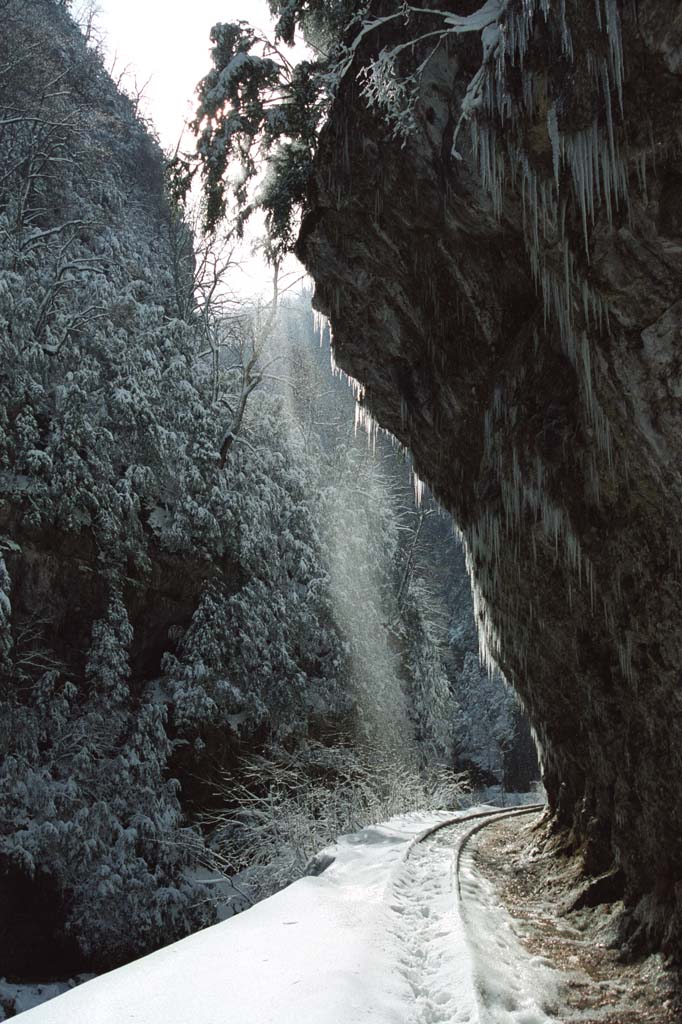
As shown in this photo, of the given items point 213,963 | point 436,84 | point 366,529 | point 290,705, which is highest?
point 436,84

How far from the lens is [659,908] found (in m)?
6.43

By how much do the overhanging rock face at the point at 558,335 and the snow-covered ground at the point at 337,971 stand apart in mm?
1521

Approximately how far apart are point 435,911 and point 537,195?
22.7ft

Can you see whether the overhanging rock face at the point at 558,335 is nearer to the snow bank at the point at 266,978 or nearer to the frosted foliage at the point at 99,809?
the snow bank at the point at 266,978

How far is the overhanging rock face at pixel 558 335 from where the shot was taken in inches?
234

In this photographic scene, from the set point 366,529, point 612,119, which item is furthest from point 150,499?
point 612,119

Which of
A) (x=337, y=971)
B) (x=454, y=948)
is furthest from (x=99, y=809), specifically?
(x=337, y=971)

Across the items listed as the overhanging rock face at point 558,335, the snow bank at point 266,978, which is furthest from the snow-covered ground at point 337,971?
the overhanging rock face at point 558,335

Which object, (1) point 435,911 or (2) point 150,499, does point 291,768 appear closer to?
(2) point 150,499

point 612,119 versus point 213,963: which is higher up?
point 612,119

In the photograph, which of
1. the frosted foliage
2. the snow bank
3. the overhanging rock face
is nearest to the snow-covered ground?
the snow bank

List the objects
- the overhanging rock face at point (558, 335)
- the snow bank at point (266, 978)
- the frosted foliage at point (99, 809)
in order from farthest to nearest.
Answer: the frosted foliage at point (99, 809) < the overhanging rock face at point (558, 335) < the snow bank at point (266, 978)

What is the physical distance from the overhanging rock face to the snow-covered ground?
1521 millimetres

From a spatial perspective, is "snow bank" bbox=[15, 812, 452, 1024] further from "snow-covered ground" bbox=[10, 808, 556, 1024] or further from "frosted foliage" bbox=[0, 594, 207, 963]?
"frosted foliage" bbox=[0, 594, 207, 963]
